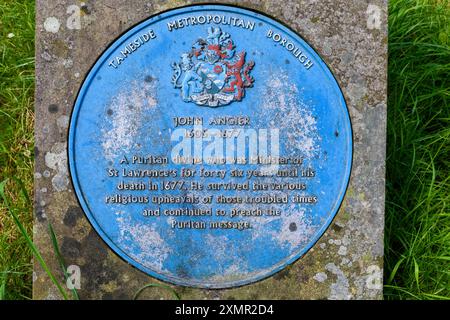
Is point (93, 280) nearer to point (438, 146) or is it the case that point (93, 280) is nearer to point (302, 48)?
point (302, 48)

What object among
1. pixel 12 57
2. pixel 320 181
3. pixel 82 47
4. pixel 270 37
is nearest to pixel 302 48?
pixel 270 37

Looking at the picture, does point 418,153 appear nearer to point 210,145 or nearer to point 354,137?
point 354,137

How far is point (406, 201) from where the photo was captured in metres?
3.43

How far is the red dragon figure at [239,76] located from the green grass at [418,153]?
1.03 metres

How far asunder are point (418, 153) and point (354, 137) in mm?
763

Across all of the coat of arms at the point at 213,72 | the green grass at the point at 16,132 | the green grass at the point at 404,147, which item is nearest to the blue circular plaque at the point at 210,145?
the coat of arms at the point at 213,72

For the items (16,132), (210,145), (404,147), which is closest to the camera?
(210,145)

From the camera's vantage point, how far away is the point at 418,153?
358 centimetres

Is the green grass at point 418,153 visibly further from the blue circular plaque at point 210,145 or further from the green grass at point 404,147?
the blue circular plaque at point 210,145

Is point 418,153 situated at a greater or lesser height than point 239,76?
lesser

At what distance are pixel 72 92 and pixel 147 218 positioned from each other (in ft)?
2.26

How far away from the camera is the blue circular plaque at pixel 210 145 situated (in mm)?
2955

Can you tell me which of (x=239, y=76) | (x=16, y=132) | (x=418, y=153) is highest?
(x=239, y=76)

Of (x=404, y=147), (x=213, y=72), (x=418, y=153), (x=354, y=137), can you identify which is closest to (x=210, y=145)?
(x=213, y=72)
